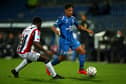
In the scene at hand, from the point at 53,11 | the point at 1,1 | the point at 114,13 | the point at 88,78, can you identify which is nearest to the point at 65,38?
the point at 88,78

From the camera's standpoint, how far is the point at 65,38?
1246 cm

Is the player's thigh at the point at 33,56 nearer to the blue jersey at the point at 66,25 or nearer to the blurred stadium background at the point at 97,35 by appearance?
the blue jersey at the point at 66,25

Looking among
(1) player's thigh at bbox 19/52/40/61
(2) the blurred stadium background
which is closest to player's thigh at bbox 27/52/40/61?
(1) player's thigh at bbox 19/52/40/61

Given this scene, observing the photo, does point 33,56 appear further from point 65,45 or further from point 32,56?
point 65,45

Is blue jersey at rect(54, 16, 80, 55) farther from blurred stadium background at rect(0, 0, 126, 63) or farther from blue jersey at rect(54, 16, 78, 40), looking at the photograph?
blurred stadium background at rect(0, 0, 126, 63)

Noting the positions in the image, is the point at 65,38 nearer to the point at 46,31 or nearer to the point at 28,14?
the point at 46,31

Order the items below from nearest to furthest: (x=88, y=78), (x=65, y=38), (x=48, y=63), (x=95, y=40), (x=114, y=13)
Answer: (x=48, y=63)
(x=88, y=78)
(x=65, y=38)
(x=95, y=40)
(x=114, y=13)

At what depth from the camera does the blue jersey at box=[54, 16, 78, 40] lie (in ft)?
40.5

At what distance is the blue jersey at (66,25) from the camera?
40.5ft

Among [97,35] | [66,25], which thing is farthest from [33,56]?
[97,35]

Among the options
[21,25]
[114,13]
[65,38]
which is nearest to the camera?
[65,38]

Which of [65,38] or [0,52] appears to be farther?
[0,52]

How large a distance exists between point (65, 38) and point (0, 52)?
9.51m

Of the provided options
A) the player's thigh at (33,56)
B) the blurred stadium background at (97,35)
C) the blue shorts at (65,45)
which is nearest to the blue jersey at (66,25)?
the blue shorts at (65,45)
